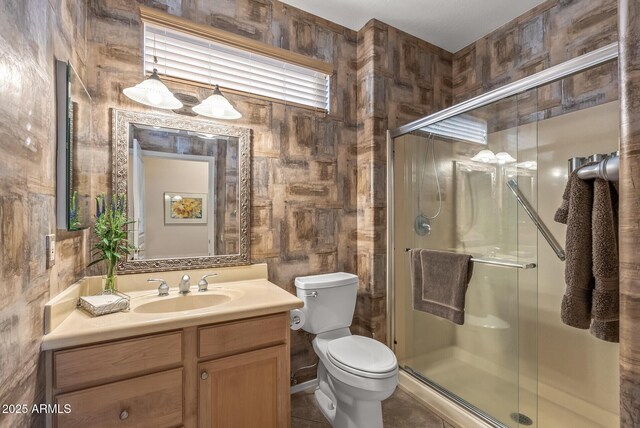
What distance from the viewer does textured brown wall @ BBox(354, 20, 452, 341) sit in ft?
7.45

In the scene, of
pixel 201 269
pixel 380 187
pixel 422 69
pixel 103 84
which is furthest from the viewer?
pixel 422 69

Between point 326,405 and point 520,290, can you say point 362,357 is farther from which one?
point 520,290

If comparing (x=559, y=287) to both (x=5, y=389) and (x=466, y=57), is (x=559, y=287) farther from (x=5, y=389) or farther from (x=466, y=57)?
(x=5, y=389)

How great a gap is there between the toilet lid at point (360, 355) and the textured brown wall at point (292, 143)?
0.46 meters

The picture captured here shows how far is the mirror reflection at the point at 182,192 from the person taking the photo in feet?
5.60

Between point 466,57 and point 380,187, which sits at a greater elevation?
point 466,57

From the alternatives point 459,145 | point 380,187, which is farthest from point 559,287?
point 380,187

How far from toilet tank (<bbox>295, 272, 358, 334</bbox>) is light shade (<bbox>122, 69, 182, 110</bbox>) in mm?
1289

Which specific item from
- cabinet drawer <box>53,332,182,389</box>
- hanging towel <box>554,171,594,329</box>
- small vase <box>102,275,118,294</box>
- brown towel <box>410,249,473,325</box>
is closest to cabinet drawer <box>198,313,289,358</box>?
cabinet drawer <box>53,332,182,389</box>

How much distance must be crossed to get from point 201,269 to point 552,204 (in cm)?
226

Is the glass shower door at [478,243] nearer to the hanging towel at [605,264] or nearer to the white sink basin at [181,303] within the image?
the hanging towel at [605,264]

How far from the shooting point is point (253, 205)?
2012 mm

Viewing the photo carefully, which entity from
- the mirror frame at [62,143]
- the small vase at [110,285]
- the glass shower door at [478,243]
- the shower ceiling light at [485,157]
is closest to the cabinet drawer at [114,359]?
the small vase at [110,285]

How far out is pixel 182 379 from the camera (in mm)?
1299
